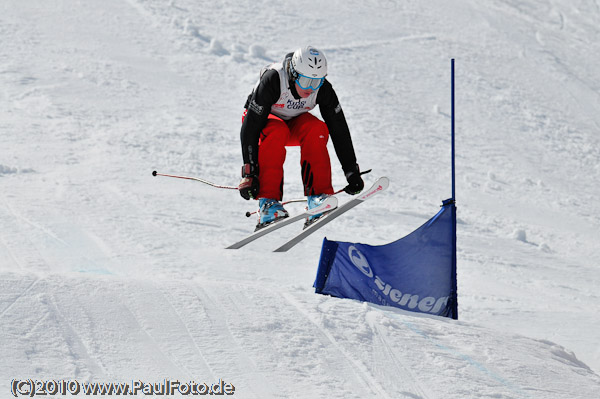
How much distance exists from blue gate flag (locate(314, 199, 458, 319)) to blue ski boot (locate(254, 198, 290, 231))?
1.60 feet

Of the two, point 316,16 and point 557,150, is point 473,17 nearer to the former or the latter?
point 316,16

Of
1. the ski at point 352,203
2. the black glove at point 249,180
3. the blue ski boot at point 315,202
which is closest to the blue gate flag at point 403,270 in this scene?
the ski at point 352,203

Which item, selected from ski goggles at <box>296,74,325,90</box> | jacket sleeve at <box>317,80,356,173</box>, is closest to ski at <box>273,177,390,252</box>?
jacket sleeve at <box>317,80,356,173</box>

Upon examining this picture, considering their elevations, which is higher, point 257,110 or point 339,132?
point 257,110

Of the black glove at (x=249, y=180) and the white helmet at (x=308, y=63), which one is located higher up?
the white helmet at (x=308, y=63)

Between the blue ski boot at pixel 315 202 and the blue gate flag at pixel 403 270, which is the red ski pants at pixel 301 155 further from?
the blue gate flag at pixel 403 270

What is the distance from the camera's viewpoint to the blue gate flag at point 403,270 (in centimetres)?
578

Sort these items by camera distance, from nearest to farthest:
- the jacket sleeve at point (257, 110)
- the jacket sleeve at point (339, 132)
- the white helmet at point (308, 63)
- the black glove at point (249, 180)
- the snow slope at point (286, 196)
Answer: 1. the snow slope at point (286, 196)
2. the white helmet at point (308, 63)
3. the jacket sleeve at point (257, 110)
4. the black glove at point (249, 180)
5. the jacket sleeve at point (339, 132)

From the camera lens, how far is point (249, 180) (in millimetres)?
6000

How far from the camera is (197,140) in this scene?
1162cm

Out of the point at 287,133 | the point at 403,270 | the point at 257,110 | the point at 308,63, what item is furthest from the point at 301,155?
the point at 403,270

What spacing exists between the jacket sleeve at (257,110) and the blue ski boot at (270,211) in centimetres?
34

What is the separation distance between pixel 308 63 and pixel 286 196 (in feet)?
15.4

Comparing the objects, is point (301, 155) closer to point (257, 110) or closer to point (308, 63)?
point (257, 110)
